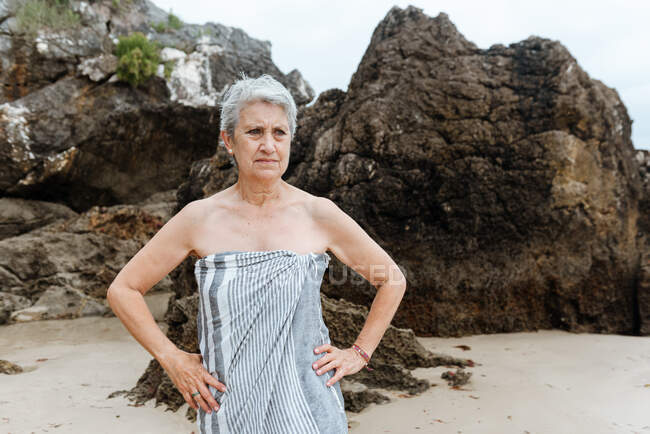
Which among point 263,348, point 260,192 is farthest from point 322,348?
point 260,192

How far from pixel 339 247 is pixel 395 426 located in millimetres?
1704

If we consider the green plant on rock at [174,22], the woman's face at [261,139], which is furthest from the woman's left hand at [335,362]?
the green plant on rock at [174,22]

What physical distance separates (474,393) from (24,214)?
8167 millimetres

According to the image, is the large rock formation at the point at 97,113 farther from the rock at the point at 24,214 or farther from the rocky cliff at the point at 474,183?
the rocky cliff at the point at 474,183

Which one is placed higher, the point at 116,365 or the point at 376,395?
the point at 376,395

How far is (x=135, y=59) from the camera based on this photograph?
31.7 feet

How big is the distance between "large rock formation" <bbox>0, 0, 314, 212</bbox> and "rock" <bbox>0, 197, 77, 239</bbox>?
0.53 feet

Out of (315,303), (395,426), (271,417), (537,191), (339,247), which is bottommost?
(395,426)

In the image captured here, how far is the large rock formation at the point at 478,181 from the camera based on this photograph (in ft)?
16.0

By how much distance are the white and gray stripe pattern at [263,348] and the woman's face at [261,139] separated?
1.11 ft

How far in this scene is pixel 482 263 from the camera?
5012mm

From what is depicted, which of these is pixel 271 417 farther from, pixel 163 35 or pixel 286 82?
pixel 163 35

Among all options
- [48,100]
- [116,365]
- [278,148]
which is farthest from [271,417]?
[48,100]

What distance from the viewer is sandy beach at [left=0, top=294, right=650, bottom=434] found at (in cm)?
334
